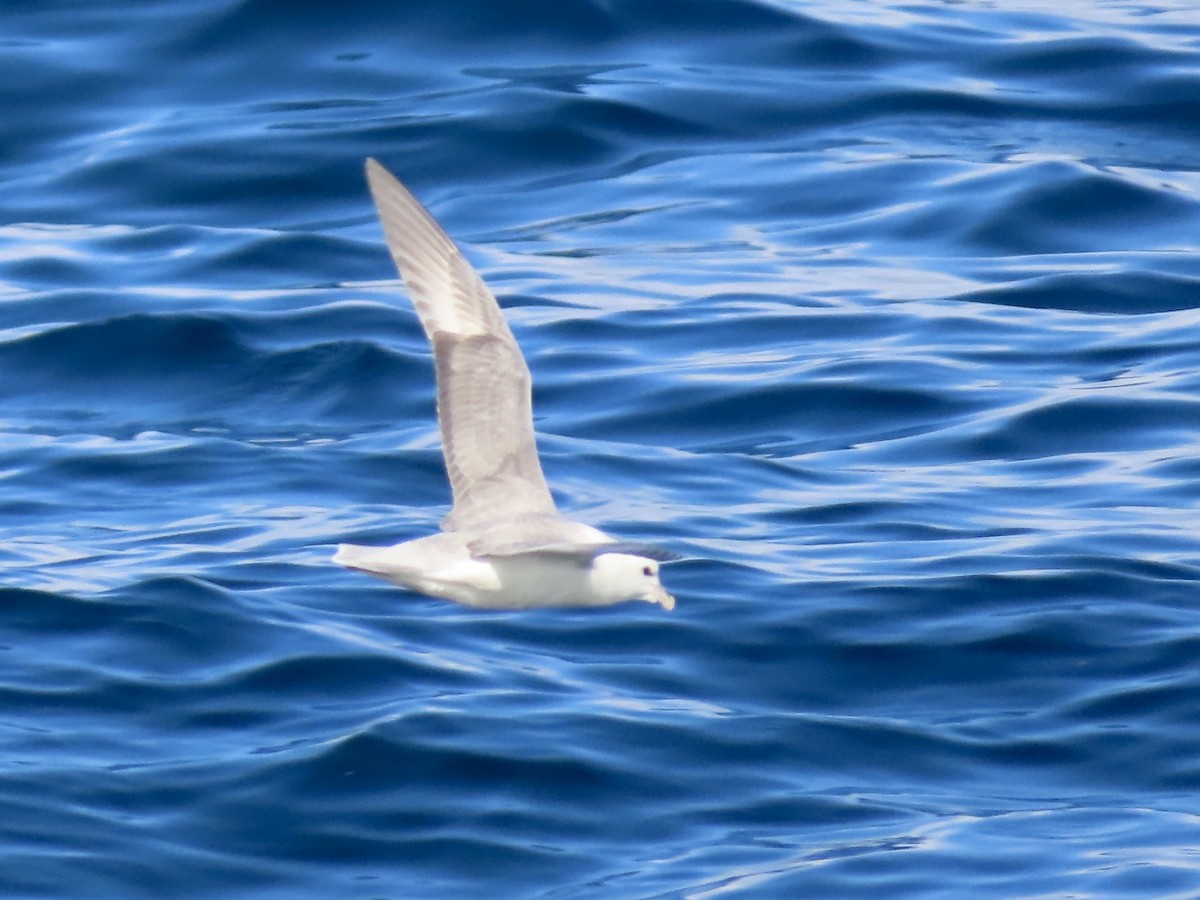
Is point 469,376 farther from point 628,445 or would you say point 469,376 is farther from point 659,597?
point 628,445

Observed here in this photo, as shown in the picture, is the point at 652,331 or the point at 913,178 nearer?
the point at 652,331

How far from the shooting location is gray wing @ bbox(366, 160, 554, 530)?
7.05m

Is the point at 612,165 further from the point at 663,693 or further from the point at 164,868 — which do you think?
the point at 164,868

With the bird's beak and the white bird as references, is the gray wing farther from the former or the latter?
the bird's beak

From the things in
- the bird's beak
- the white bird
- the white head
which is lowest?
the bird's beak

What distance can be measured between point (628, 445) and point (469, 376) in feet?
10.8

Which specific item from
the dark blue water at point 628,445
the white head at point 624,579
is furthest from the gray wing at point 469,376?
the dark blue water at point 628,445

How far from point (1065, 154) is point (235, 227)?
5.43 m

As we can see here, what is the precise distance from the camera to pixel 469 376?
7293 mm

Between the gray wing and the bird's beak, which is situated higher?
the gray wing

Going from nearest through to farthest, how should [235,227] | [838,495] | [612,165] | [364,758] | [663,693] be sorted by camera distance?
[364,758], [663,693], [838,495], [235,227], [612,165]

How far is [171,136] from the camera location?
46.3 ft

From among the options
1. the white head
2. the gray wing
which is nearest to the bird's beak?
the white head

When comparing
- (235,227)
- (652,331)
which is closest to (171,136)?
(235,227)
